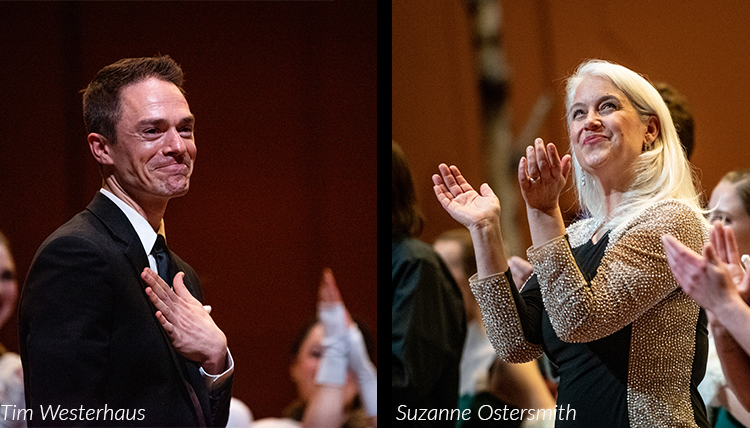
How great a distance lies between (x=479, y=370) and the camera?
2973mm

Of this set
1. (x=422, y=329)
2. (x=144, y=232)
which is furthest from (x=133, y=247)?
(x=422, y=329)

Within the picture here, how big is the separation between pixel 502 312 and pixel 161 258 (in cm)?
120

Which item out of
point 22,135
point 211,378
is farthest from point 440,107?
point 22,135

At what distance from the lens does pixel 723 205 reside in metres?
3.01

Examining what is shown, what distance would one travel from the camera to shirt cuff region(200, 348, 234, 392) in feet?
9.15

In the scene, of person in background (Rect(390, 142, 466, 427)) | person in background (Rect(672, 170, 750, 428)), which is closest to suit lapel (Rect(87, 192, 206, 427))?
person in background (Rect(390, 142, 466, 427))

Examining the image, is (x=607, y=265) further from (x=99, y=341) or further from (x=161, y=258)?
(x=99, y=341)

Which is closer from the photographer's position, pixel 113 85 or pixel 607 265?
pixel 607 265

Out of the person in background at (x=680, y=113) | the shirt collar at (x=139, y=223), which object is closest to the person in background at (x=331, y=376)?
the shirt collar at (x=139, y=223)

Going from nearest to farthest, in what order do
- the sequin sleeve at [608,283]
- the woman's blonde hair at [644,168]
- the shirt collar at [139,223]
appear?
the sequin sleeve at [608,283] → the woman's blonde hair at [644,168] → the shirt collar at [139,223]

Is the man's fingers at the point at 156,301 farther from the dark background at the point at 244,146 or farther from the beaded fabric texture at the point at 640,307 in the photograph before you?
the beaded fabric texture at the point at 640,307

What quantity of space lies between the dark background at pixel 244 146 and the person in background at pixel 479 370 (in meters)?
0.32

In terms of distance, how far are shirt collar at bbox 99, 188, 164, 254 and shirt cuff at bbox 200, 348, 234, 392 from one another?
0.47 meters

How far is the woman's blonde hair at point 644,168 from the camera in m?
2.53
